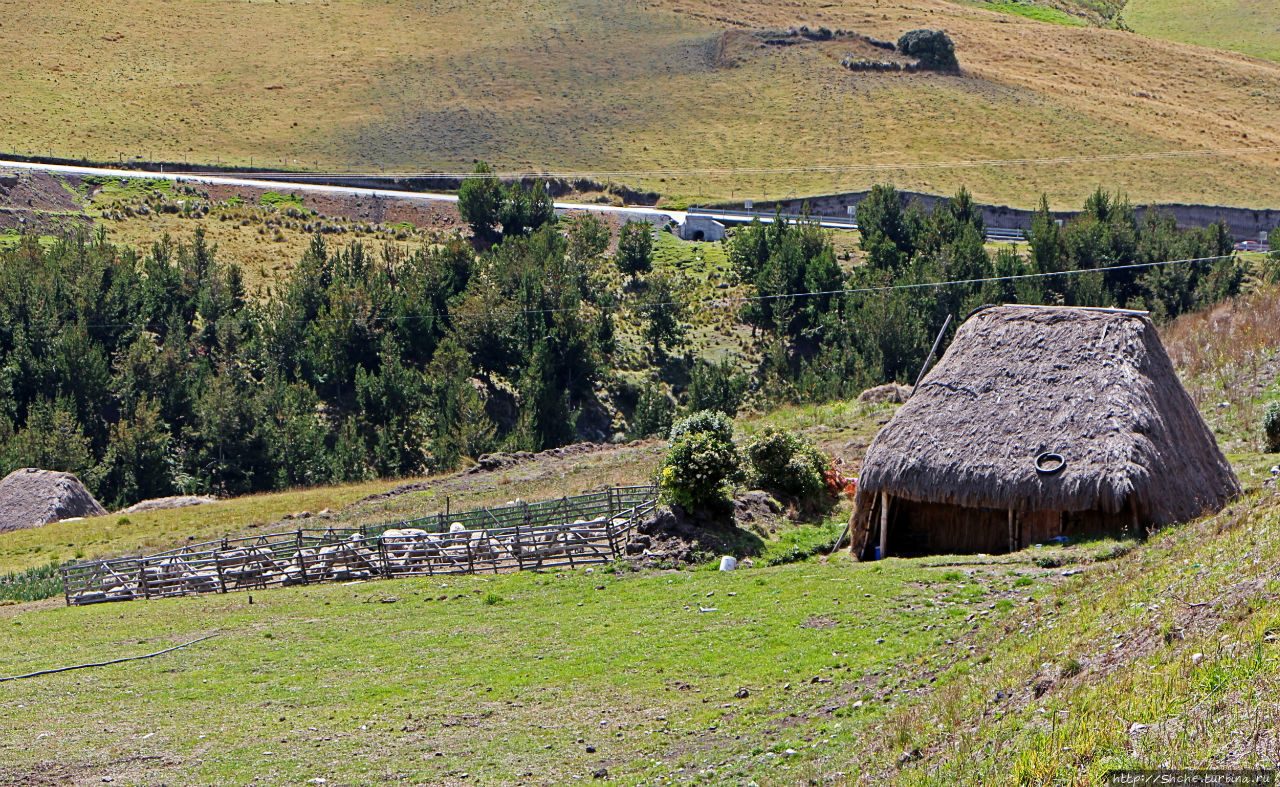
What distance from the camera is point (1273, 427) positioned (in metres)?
29.4

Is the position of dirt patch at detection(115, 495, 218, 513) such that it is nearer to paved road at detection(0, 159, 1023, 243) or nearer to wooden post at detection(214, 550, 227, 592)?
wooden post at detection(214, 550, 227, 592)

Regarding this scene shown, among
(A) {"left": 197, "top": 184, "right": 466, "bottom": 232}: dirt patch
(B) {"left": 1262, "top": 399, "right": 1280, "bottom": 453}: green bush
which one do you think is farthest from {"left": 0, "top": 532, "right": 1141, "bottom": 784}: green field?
(A) {"left": 197, "top": 184, "right": 466, "bottom": 232}: dirt patch

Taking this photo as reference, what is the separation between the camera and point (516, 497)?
41.9 m

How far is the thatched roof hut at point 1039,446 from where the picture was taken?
2259 cm

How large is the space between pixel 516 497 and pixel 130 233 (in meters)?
58.8

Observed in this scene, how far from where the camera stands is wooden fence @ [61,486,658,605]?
1163 inches

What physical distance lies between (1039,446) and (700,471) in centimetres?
755

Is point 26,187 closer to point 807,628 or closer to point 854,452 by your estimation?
point 854,452

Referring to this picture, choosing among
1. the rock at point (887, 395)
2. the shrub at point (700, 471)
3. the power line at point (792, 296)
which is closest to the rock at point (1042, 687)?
the shrub at point (700, 471)

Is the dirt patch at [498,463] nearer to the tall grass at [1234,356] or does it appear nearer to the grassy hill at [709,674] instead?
the grassy hill at [709,674]

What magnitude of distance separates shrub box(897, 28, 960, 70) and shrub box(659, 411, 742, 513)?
381ft

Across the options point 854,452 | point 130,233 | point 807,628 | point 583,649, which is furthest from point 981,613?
point 130,233

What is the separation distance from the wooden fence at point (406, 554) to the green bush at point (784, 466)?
2.93 metres

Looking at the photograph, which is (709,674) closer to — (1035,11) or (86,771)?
(86,771)
